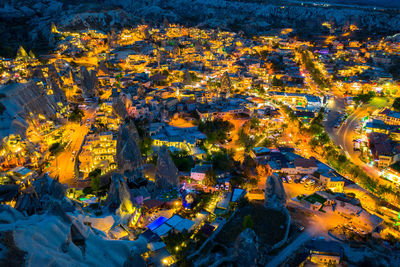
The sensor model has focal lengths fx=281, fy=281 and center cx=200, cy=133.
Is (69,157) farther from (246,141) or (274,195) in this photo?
(274,195)

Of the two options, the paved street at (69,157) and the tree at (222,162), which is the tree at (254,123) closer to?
the tree at (222,162)

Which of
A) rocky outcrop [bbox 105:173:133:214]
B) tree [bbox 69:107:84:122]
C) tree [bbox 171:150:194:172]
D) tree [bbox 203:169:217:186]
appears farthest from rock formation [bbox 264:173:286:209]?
tree [bbox 69:107:84:122]

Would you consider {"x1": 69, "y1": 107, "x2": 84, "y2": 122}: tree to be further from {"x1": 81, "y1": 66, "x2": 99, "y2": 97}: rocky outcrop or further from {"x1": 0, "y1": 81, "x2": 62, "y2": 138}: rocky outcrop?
{"x1": 81, "y1": 66, "x2": 99, "y2": 97}: rocky outcrop

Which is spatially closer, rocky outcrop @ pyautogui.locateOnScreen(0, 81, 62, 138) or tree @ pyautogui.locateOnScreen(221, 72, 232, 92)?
rocky outcrop @ pyautogui.locateOnScreen(0, 81, 62, 138)

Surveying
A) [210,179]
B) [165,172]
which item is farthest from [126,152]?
[210,179]

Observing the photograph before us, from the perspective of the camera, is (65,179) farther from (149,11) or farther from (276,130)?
(149,11)

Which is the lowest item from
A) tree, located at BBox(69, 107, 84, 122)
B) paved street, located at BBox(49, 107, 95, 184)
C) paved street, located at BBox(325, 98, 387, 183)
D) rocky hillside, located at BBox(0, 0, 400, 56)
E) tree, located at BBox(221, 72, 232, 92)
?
paved street, located at BBox(325, 98, 387, 183)
